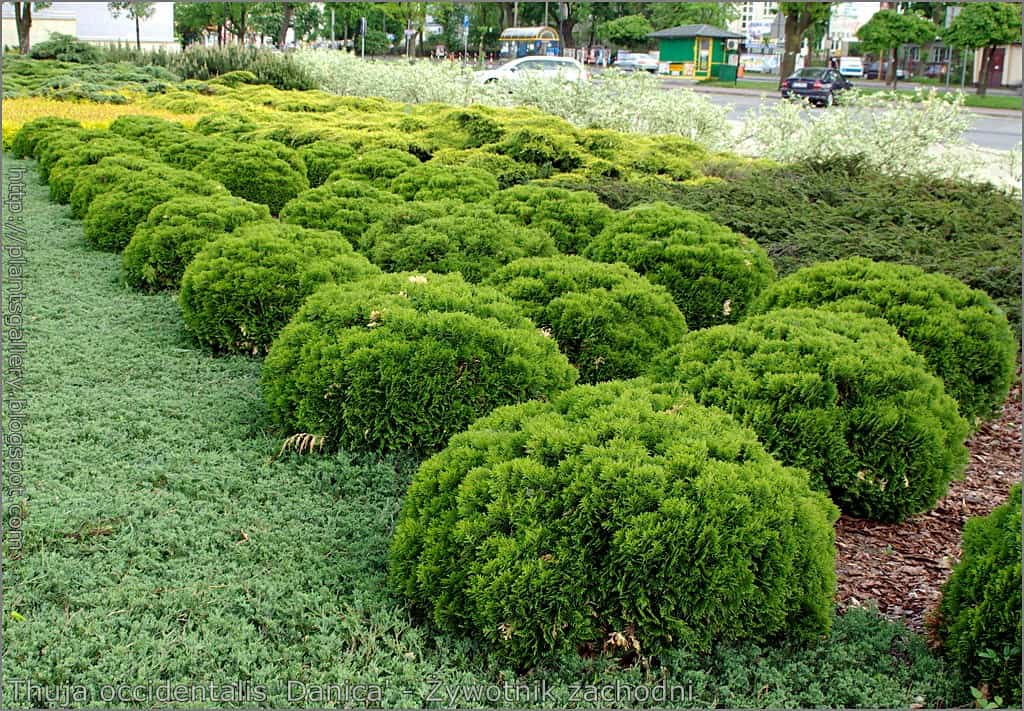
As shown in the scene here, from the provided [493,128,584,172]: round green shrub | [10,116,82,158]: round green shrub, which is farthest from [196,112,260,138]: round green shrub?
[493,128,584,172]: round green shrub

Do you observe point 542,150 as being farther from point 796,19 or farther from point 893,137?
point 796,19

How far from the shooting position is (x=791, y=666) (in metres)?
2.86

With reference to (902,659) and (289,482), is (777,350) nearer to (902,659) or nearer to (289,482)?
(902,659)

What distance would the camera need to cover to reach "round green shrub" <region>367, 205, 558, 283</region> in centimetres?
600

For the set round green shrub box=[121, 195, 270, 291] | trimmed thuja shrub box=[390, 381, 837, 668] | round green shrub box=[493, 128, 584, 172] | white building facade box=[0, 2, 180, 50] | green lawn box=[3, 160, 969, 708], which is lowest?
green lawn box=[3, 160, 969, 708]

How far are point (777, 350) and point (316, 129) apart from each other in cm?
961

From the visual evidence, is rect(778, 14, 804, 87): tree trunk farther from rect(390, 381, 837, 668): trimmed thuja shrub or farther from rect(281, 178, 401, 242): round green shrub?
rect(390, 381, 837, 668): trimmed thuja shrub

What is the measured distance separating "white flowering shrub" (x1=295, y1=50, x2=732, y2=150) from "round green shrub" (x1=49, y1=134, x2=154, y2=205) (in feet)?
23.3

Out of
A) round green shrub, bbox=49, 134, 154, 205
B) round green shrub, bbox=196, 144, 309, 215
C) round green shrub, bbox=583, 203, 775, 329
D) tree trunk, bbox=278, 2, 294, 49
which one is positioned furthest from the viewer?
tree trunk, bbox=278, 2, 294, 49

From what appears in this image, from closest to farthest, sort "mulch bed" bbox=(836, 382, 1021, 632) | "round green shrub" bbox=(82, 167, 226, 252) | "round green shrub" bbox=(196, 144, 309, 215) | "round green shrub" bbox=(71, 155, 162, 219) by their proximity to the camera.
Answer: "mulch bed" bbox=(836, 382, 1021, 632), "round green shrub" bbox=(82, 167, 226, 252), "round green shrub" bbox=(71, 155, 162, 219), "round green shrub" bbox=(196, 144, 309, 215)

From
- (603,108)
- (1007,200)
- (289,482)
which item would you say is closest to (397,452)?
(289,482)

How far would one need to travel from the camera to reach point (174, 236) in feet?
21.8

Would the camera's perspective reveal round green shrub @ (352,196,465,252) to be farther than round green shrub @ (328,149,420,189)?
No

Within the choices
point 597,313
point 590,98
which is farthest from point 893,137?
point 597,313
